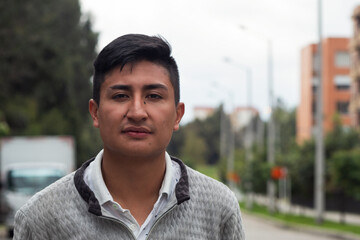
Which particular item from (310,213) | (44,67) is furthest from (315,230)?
(310,213)

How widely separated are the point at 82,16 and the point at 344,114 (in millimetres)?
31216

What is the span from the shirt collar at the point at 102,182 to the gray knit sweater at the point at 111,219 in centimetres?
3

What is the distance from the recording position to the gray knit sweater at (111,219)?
8.13 feet

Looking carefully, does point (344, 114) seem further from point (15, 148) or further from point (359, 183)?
point (15, 148)

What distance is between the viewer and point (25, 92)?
159 feet

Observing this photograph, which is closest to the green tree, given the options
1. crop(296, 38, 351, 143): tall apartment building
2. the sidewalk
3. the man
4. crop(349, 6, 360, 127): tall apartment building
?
the sidewalk

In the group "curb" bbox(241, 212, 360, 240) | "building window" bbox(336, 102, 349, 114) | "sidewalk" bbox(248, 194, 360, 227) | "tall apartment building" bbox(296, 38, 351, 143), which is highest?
"tall apartment building" bbox(296, 38, 351, 143)

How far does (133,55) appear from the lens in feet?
8.11

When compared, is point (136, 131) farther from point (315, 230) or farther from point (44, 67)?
point (44, 67)

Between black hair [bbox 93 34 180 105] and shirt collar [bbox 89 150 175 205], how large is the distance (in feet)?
0.62

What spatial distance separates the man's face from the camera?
248 cm

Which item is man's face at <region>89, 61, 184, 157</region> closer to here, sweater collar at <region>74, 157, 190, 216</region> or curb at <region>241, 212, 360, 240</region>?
sweater collar at <region>74, 157, 190, 216</region>

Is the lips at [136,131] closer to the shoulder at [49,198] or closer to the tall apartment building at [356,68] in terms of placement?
the shoulder at [49,198]

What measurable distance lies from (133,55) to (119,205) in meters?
0.43
